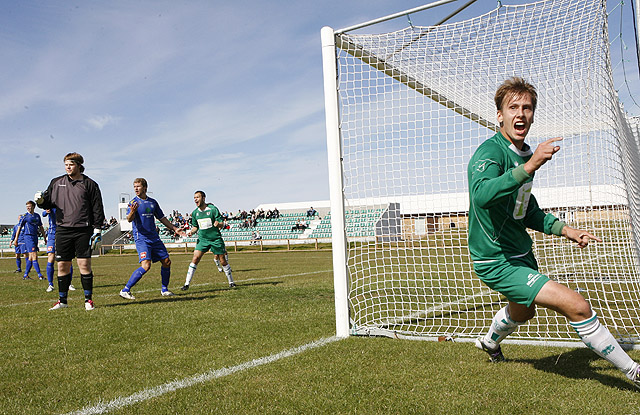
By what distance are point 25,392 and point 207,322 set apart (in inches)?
104

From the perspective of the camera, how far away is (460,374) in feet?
11.7

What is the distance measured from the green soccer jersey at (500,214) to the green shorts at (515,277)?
49 millimetres

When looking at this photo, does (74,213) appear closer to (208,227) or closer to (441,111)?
(208,227)

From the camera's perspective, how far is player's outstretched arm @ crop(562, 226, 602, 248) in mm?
3078

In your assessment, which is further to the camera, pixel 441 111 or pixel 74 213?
pixel 74 213

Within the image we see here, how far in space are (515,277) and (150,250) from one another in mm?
6872

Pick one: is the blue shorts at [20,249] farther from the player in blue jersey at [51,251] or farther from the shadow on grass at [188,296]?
the shadow on grass at [188,296]

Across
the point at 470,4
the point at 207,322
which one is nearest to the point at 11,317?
the point at 207,322

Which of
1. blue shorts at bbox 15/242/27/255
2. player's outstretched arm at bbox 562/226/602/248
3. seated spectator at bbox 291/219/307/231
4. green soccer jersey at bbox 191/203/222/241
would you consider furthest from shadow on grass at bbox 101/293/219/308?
seated spectator at bbox 291/219/307/231

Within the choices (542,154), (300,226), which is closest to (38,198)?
(542,154)

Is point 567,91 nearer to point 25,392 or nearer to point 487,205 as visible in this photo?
point 487,205

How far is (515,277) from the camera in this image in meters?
3.12

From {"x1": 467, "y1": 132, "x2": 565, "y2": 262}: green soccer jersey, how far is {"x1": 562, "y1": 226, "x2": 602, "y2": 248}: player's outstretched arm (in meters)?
0.06

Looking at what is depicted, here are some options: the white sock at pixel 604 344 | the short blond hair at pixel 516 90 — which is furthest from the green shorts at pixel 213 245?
the white sock at pixel 604 344
